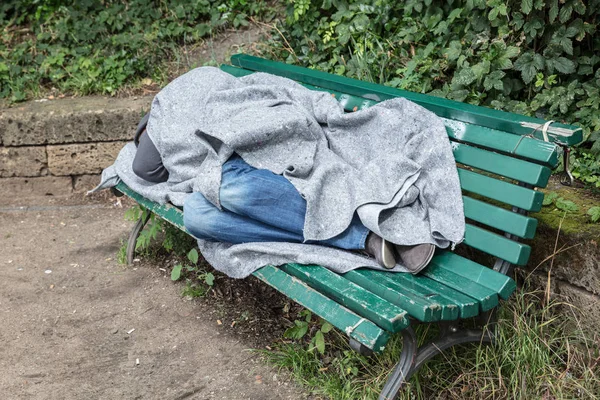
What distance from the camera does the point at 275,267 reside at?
269 centimetres

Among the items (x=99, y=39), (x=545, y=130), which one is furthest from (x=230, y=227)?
(x=99, y=39)

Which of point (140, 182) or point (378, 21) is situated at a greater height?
point (378, 21)

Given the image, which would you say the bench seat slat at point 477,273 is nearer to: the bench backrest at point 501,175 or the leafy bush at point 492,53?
the bench backrest at point 501,175

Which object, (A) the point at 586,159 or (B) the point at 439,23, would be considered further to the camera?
(B) the point at 439,23

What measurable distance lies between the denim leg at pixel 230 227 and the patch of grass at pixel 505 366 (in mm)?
513

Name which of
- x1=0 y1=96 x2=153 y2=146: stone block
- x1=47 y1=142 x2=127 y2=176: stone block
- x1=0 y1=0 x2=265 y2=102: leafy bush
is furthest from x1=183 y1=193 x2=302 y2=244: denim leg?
x1=0 y1=0 x2=265 y2=102: leafy bush

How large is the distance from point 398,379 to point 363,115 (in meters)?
1.08

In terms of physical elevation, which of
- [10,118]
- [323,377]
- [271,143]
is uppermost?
[271,143]

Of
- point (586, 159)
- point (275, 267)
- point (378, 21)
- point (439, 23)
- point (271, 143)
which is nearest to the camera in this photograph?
point (275, 267)

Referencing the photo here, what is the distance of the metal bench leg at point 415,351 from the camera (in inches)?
91.4

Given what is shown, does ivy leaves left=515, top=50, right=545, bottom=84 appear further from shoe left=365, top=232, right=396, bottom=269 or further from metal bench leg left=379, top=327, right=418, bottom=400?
metal bench leg left=379, top=327, right=418, bottom=400

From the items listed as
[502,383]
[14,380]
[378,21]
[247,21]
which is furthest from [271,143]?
[247,21]

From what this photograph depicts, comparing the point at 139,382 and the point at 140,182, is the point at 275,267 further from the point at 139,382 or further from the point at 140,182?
the point at 140,182

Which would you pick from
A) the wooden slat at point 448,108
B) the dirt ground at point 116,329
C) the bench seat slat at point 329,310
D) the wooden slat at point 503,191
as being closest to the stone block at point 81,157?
the dirt ground at point 116,329
